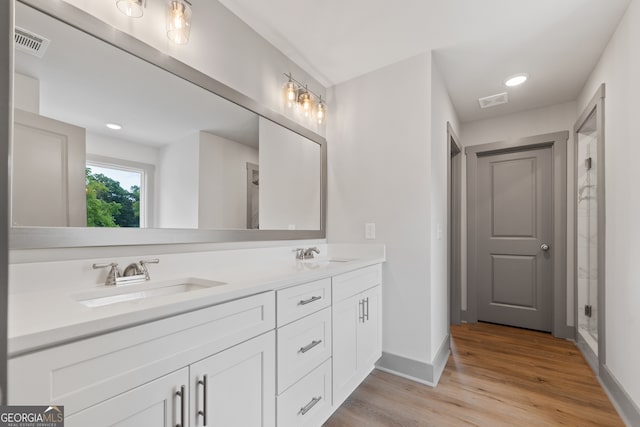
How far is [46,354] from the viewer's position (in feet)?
2.10

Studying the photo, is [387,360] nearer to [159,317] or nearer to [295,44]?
[159,317]

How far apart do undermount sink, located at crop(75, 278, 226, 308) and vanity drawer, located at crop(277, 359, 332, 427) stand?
629 millimetres

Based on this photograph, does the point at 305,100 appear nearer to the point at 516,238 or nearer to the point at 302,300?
the point at 302,300

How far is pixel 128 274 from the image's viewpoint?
1188 millimetres

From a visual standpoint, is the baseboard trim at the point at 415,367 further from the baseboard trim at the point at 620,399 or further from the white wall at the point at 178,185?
the white wall at the point at 178,185

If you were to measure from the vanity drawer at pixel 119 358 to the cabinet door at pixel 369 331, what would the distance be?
3.55ft

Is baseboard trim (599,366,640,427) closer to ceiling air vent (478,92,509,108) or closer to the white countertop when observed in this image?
the white countertop

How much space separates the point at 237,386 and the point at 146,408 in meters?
0.32

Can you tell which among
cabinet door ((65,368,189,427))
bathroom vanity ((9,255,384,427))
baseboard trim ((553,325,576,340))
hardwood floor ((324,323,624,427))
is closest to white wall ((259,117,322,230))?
bathroom vanity ((9,255,384,427))

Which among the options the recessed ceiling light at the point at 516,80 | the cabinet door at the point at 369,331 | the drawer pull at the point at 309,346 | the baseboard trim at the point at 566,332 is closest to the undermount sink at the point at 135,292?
the drawer pull at the point at 309,346

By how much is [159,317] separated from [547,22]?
8.74 feet

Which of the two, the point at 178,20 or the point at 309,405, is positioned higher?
the point at 178,20

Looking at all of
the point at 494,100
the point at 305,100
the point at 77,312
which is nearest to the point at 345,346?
the point at 77,312

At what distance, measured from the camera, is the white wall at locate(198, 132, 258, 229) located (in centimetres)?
155
